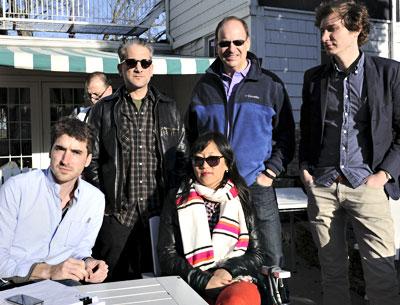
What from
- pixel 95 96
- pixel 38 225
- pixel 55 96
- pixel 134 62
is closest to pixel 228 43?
pixel 134 62

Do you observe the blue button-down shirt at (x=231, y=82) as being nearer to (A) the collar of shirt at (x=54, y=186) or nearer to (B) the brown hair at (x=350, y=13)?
(B) the brown hair at (x=350, y=13)

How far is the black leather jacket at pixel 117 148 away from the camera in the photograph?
2.91 m

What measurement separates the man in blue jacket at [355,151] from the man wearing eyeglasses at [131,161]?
98 centimetres

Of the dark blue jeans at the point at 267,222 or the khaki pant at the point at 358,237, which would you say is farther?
the dark blue jeans at the point at 267,222

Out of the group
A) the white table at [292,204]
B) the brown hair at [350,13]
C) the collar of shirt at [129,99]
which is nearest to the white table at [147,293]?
the collar of shirt at [129,99]

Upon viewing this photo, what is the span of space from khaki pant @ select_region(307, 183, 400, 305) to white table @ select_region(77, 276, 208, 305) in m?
1.28

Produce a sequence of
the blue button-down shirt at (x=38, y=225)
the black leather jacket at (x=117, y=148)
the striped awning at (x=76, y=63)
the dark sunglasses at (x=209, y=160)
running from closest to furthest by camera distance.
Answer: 1. the blue button-down shirt at (x=38, y=225)
2. the dark sunglasses at (x=209, y=160)
3. the black leather jacket at (x=117, y=148)
4. the striped awning at (x=76, y=63)

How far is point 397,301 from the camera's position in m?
2.84

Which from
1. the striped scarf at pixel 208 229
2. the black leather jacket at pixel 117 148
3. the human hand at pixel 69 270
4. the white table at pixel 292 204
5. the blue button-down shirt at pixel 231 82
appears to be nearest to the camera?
the human hand at pixel 69 270

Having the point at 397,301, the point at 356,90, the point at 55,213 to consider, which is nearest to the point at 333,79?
the point at 356,90

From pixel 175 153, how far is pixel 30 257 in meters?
1.10

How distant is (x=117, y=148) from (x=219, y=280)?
1021 mm

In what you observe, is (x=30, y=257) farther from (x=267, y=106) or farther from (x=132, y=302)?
(x=267, y=106)

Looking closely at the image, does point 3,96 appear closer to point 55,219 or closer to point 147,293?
point 55,219
